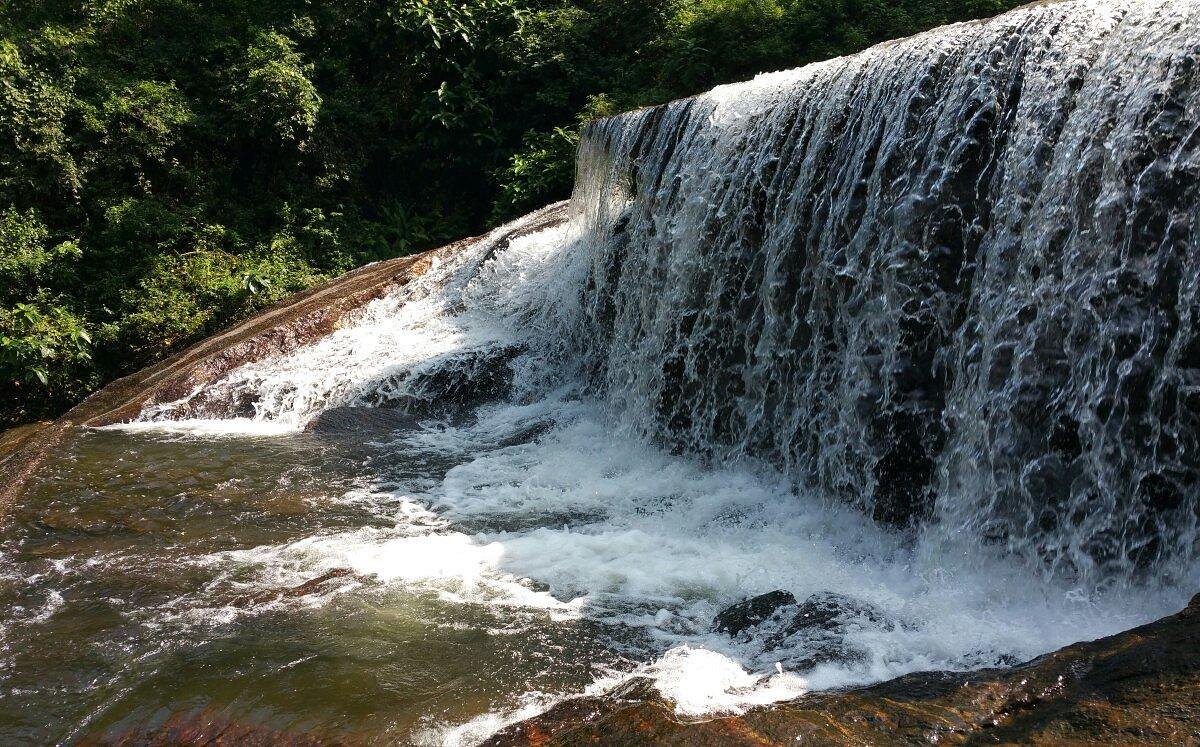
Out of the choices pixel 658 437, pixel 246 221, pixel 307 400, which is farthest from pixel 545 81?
pixel 658 437

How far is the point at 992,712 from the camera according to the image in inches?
110

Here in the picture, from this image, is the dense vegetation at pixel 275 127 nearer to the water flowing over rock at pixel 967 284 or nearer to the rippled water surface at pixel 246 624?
the rippled water surface at pixel 246 624

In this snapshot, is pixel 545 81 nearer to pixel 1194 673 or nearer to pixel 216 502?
pixel 216 502

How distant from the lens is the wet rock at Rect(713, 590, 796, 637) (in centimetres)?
417

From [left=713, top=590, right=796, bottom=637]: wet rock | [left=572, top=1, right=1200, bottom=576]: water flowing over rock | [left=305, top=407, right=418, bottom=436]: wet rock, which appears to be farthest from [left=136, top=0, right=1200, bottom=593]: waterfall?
[left=713, top=590, right=796, bottom=637]: wet rock

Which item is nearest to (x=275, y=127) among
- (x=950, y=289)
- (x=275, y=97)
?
(x=275, y=97)

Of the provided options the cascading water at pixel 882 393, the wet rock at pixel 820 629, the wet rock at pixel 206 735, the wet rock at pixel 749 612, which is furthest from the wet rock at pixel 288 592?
the wet rock at pixel 820 629

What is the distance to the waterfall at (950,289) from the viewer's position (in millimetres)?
3982

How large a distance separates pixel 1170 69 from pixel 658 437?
4580mm

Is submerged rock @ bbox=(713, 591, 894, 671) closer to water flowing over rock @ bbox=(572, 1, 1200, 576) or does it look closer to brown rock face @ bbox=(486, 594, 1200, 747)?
brown rock face @ bbox=(486, 594, 1200, 747)

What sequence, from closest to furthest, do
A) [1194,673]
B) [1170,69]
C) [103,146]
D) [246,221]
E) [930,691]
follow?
[1194,673] → [930,691] → [1170,69] → [103,146] → [246,221]

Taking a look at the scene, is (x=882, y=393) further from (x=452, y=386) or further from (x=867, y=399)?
(x=452, y=386)

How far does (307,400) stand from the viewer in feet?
28.7

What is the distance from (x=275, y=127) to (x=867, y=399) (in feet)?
40.4
